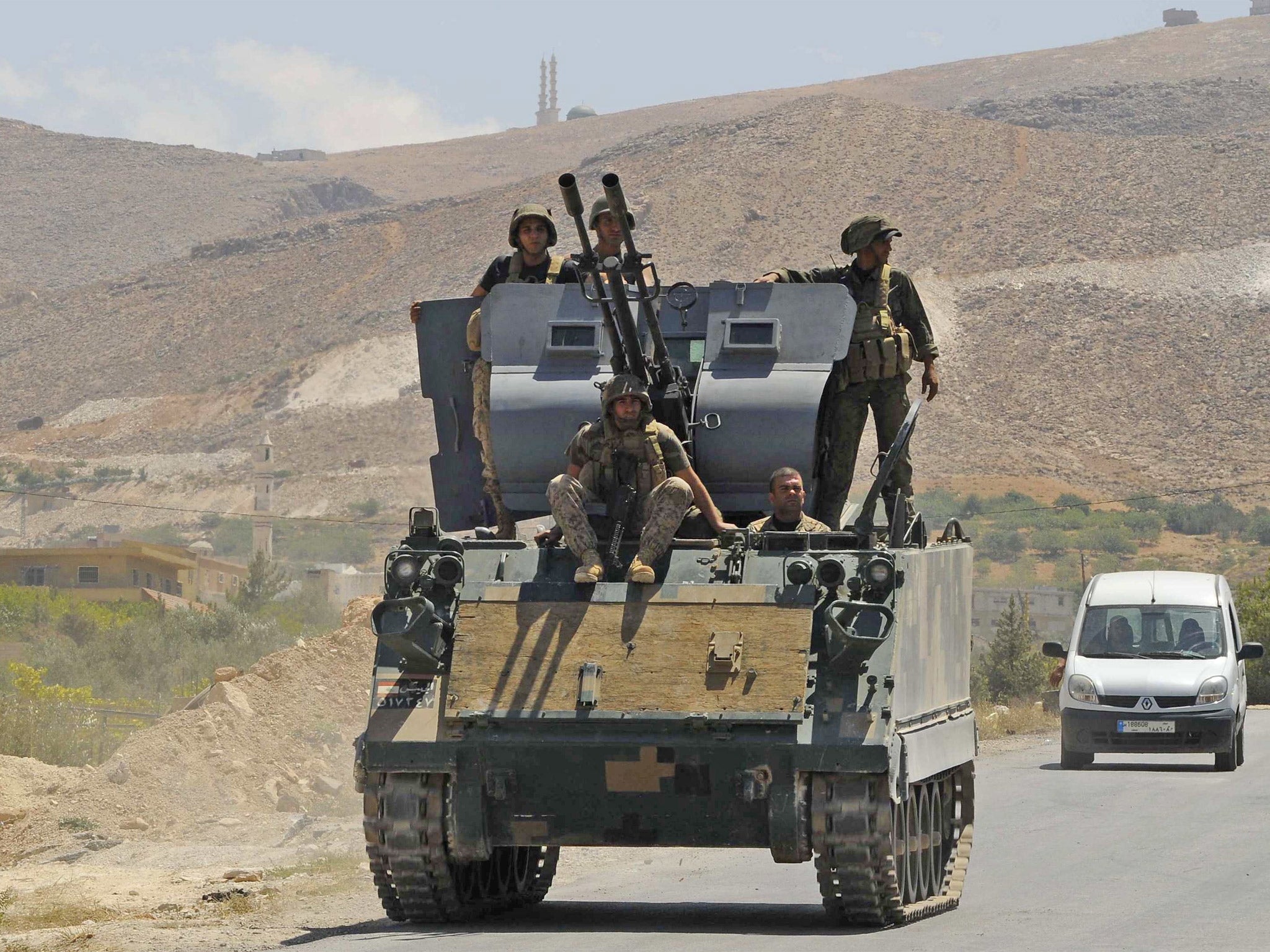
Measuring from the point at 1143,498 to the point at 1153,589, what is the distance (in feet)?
177

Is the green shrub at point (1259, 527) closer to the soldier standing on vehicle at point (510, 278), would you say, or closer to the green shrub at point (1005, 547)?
the green shrub at point (1005, 547)

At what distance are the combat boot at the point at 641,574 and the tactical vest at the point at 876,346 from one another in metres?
3.00

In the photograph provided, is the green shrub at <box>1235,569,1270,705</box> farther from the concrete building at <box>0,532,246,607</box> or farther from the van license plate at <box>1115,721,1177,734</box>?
the concrete building at <box>0,532,246,607</box>

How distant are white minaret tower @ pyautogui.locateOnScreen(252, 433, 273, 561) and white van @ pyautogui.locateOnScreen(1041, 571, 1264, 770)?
58016 mm

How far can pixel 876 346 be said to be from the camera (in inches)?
556

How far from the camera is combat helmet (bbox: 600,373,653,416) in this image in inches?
482

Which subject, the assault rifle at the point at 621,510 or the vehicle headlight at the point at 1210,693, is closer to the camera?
the assault rifle at the point at 621,510

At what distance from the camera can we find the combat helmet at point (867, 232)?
14133 mm

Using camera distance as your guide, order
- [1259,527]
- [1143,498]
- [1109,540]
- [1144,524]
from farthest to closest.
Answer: [1143,498], [1144,524], [1259,527], [1109,540]

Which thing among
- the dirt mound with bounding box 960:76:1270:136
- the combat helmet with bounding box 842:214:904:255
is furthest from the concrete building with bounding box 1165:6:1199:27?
the combat helmet with bounding box 842:214:904:255

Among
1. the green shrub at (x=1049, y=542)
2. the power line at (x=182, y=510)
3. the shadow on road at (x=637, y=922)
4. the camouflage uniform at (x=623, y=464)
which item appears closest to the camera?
the shadow on road at (x=637, y=922)

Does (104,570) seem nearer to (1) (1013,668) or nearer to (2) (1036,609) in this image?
(2) (1036,609)

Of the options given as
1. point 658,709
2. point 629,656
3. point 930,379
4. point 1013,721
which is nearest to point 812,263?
point 1013,721

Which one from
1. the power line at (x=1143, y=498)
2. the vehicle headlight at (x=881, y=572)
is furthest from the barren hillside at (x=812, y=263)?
the vehicle headlight at (x=881, y=572)
